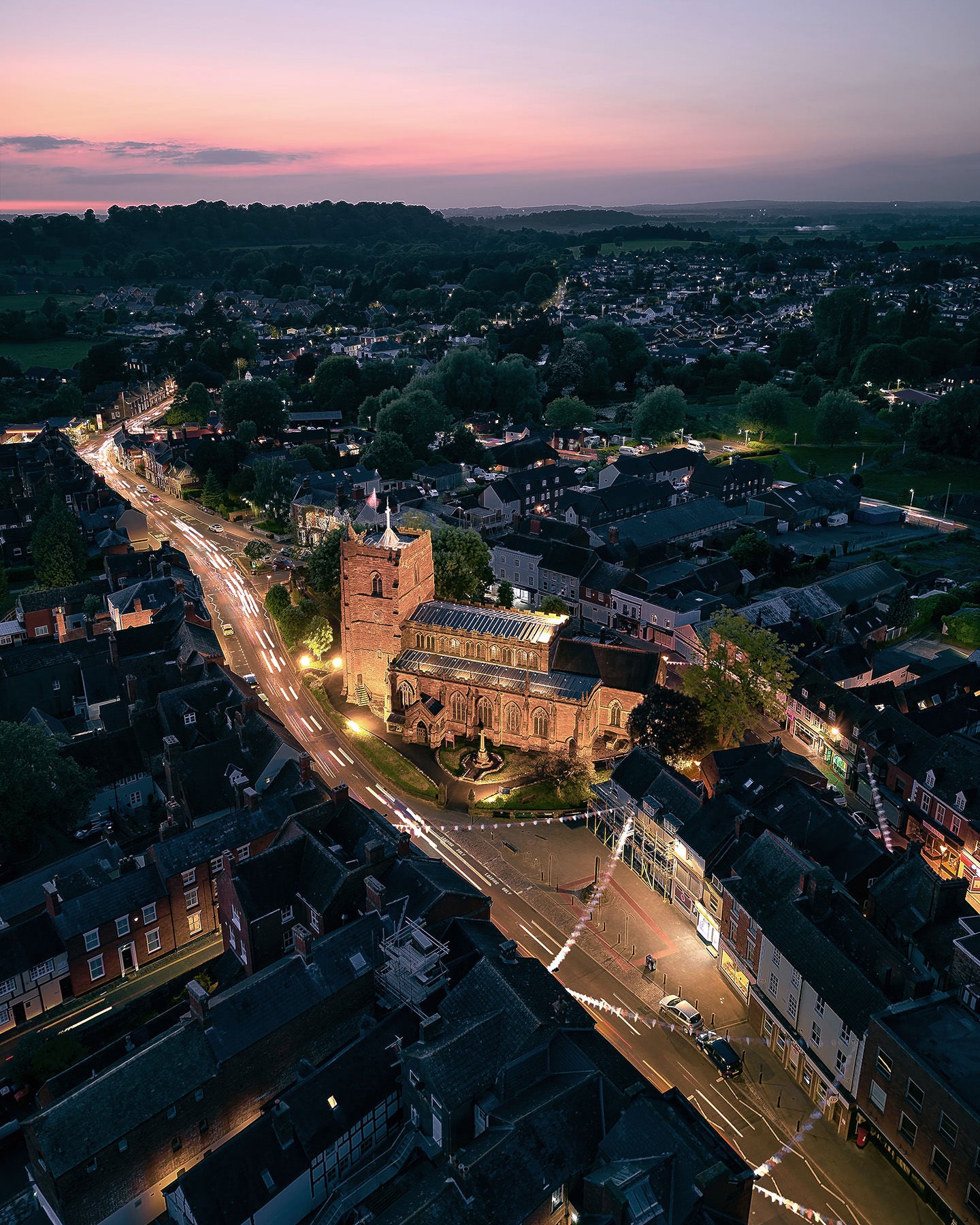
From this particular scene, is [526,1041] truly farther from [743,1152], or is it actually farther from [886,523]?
[886,523]

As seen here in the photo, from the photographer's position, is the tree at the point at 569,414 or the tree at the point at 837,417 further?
the tree at the point at 569,414

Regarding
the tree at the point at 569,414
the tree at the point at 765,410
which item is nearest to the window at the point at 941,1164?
the tree at the point at 569,414

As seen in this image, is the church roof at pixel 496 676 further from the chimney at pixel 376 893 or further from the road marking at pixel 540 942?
the chimney at pixel 376 893

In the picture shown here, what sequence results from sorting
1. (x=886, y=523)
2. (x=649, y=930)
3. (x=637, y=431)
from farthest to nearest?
(x=637, y=431)
(x=886, y=523)
(x=649, y=930)

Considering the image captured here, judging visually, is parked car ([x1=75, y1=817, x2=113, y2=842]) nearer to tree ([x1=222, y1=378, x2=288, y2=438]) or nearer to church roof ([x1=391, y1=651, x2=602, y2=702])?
church roof ([x1=391, y1=651, x2=602, y2=702])

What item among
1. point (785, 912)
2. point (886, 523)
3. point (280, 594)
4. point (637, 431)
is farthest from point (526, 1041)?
point (637, 431)

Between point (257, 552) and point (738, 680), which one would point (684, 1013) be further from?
point (257, 552)

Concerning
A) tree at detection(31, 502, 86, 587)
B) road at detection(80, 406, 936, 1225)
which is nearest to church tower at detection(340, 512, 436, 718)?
road at detection(80, 406, 936, 1225)
